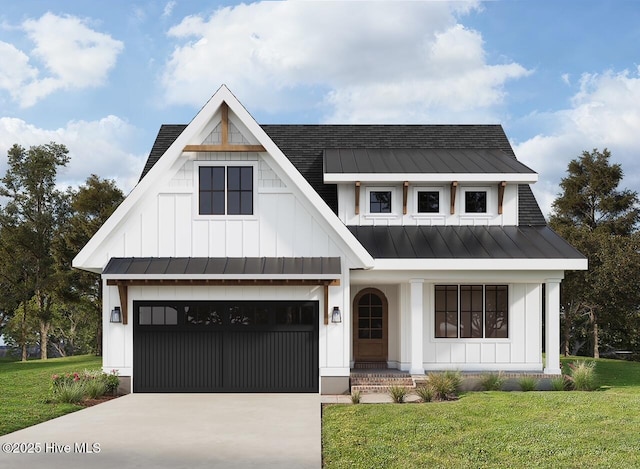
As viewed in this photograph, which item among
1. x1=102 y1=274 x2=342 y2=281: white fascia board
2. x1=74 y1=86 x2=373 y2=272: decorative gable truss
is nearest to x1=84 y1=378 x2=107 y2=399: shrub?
x1=102 y1=274 x2=342 y2=281: white fascia board

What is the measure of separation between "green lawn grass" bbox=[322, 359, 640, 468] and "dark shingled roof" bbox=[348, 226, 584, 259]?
3728 millimetres

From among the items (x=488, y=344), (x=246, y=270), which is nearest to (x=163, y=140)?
(x=246, y=270)

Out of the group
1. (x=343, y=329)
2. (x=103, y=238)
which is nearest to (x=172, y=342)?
(x=103, y=238)

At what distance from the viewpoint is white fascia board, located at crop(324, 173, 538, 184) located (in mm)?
17734

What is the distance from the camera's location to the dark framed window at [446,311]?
17.3 m

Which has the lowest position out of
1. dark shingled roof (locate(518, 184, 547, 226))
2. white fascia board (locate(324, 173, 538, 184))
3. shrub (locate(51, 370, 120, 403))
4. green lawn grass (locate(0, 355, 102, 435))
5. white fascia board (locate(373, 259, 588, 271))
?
green lawn grass (locate(0, 355, 102, 435))

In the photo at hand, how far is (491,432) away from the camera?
1015 centimetres

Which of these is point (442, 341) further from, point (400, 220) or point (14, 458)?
point (14, 458)

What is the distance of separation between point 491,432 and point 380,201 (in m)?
9.29

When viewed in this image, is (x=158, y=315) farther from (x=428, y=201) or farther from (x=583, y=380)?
(x=583, y=380)

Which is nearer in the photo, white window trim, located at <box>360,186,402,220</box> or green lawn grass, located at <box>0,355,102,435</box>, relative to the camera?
green lawn grass, located at <box>0,355,102,435</box>

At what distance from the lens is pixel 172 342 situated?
1552cm

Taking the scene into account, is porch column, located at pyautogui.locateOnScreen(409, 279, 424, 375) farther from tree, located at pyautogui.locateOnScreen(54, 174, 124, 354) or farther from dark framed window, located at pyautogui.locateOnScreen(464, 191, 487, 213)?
tree, located at pyautogui.locateOnScreen(54, 174, 124, 354)

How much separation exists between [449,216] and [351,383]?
5749 millimetres
